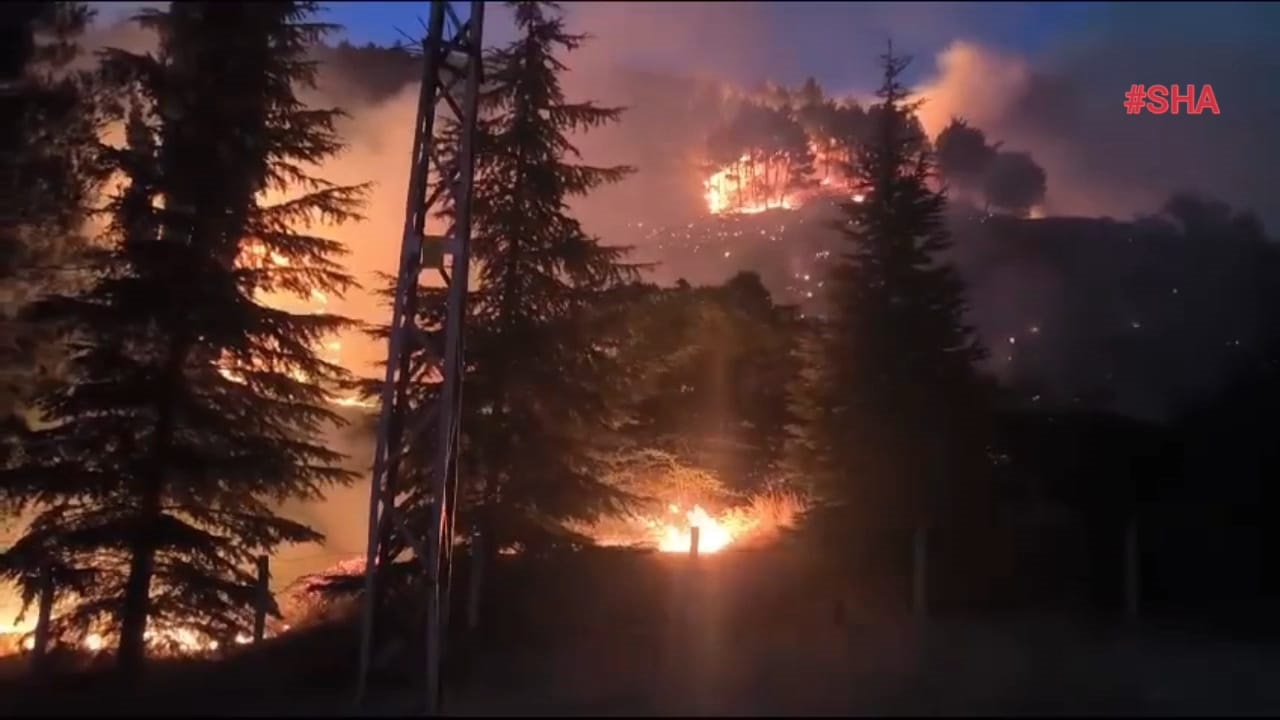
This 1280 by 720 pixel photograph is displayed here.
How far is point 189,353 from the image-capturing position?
35.3ft

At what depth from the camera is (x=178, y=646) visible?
11070 mm

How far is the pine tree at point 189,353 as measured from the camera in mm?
10336

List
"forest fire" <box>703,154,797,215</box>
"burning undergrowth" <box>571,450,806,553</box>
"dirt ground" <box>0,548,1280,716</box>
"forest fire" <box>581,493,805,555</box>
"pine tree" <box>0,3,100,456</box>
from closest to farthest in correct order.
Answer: "dirt ground" <box>0,548,1280,716</box> < "pine tree" <box>0,3,100,456</box> < "burning undergrowth" <box>571,450,806,553</box> < "forest fire" <box>581,493,805,555</box> < "forest fire" <box>703,154,797,215</box>

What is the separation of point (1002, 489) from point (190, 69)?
1170 cm

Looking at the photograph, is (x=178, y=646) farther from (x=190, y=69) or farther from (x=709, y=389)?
(x=709, y=389)

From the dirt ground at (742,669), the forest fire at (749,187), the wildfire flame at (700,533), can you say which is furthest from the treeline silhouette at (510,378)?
the forest fire at (749,187)

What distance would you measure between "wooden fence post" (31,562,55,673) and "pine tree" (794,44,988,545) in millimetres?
10074

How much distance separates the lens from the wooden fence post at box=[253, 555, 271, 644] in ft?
36.9

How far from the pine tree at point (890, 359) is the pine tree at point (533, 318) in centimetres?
439

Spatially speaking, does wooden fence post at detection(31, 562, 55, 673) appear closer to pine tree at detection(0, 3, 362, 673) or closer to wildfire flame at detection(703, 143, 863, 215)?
pine tree at detection(0, 3, 362, 673)

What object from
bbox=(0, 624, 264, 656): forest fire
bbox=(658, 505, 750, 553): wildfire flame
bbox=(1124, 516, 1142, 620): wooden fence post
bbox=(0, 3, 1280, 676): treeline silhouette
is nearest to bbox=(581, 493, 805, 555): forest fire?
bbox=(658, 505, 750, 553): wildfire flame

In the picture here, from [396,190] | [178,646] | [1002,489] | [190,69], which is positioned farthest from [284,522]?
[396,190]

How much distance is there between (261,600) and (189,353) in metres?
2.82

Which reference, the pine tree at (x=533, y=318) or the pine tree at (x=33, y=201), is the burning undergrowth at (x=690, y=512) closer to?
the pine tree at (x=533, y=318)
